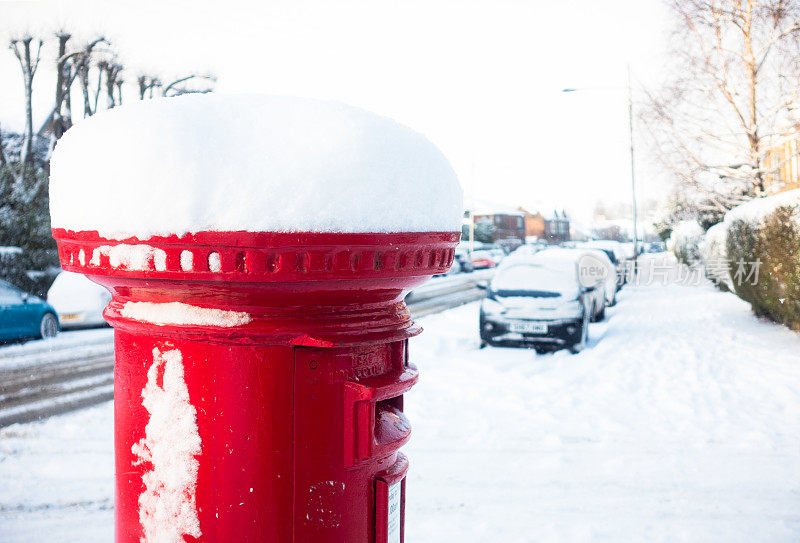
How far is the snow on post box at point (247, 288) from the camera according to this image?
1097 mm

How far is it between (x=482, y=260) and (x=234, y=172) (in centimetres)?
3748

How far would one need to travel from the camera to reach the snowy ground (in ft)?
12.1

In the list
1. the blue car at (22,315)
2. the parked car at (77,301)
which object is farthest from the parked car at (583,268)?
the blue car at (22,315)

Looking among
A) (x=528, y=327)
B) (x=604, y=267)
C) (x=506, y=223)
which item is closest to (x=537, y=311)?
(x=528, y=327)

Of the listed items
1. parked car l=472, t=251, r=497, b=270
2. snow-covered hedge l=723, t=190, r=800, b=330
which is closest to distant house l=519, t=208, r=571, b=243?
parked car l=472, t=251, r=497, b=270

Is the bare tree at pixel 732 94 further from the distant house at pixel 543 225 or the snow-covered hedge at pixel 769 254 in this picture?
→ the distant house at pixel 543 225

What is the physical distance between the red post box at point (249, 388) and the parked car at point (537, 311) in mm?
8414

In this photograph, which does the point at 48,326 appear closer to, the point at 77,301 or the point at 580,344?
the point at 77,301

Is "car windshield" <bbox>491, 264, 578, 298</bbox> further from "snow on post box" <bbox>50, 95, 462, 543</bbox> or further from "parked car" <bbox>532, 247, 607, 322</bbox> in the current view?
"snow on post box" <bbox>50, 95, 462, 543</bbox>

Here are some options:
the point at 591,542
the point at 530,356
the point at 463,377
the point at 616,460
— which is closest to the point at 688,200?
the point at 530,356

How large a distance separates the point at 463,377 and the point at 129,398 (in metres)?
6.52

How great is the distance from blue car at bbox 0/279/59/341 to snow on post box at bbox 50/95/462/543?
1140cm

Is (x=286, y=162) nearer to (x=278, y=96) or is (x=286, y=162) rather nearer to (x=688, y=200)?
(x=278, y=96)

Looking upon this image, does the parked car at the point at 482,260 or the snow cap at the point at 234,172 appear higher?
the snow cap at the point at 234,172
